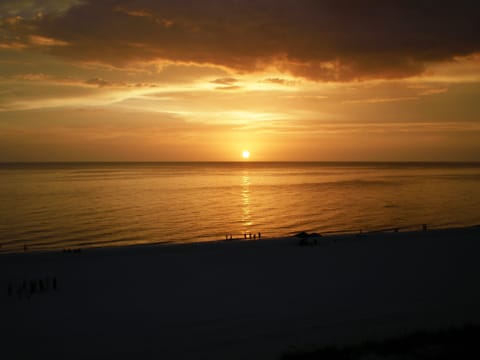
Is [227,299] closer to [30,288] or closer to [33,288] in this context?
[33,288]

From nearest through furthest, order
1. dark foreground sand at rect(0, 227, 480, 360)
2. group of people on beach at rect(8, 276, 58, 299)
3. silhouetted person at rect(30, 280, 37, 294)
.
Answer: dark foreground sand at rect(0, 227, 480, 360)
group of people on beach at rect(8, 276, 58, 299)
silhouetted person at rect(30, 280, 37, 294)

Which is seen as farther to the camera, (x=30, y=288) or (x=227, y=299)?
(x=30, y=288)

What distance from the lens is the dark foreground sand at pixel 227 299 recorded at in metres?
12.9

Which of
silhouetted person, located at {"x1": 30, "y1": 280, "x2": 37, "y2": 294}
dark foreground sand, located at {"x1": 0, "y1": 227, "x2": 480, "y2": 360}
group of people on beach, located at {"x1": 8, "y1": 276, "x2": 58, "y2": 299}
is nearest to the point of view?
dark foreground sand, located at {"x1": 0, "y1": 227, "x2": 480, "y2": 360}

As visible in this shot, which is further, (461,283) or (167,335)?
(461,283)

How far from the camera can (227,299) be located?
56.9 feet

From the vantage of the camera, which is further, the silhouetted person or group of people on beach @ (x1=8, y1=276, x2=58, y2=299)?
the silhouetted person

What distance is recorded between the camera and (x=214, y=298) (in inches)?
690

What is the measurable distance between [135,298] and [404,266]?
52.9 feet

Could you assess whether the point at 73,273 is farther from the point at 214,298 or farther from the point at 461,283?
the point at 461,283

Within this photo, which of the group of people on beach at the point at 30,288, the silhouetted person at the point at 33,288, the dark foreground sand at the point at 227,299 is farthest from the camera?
the silhouetted person at the point at 33,288

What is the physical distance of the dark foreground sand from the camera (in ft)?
42.3

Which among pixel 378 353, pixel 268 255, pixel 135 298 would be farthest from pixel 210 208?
pixel 378 353

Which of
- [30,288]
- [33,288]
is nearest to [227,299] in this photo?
[33,288]
